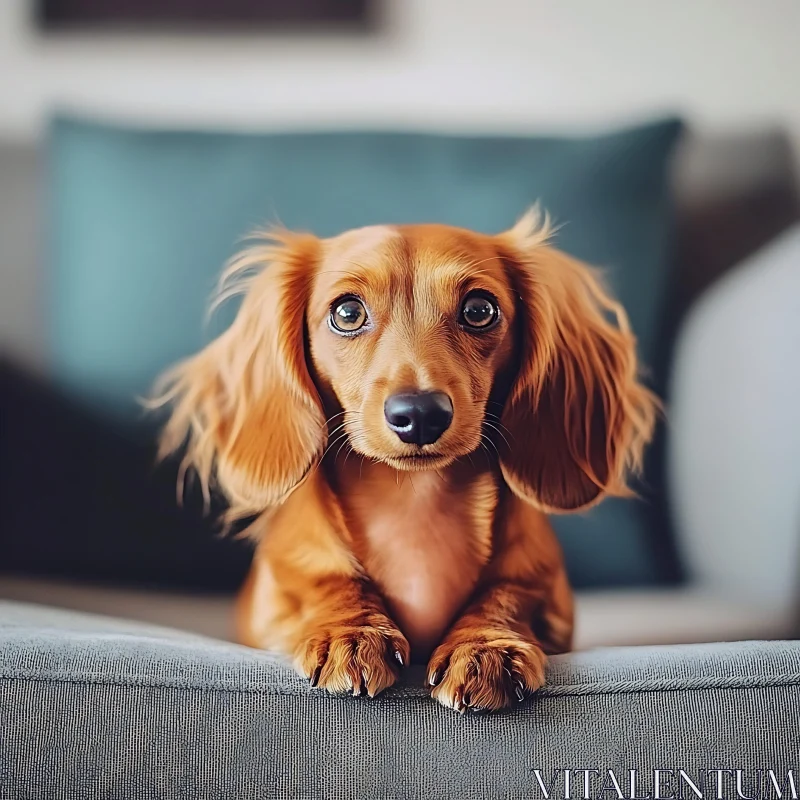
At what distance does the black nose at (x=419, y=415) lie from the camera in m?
0.73

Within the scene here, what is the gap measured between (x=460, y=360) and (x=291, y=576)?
27 centimetres

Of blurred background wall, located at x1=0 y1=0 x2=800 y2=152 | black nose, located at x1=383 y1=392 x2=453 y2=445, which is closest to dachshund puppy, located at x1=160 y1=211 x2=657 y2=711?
black nose, located at x1=383 y1=392 x2=453 y2=445

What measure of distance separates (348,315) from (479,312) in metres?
0.12

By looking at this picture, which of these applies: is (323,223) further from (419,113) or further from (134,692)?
(134,692)

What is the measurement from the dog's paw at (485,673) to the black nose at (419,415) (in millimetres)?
182

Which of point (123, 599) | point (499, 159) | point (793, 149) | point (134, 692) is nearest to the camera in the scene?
point (134, 692)

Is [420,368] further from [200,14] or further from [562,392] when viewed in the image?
[200,14]

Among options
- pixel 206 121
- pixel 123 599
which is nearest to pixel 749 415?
pixel 123 599

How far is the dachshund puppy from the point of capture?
767 mm

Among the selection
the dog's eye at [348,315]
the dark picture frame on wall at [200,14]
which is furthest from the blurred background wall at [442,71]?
the dog's eye at [348,315]

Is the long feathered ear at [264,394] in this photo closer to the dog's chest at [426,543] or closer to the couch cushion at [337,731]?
the dog's chest at [426,543]

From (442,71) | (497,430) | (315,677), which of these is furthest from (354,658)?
(442,71)

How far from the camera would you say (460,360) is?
30.6 inches

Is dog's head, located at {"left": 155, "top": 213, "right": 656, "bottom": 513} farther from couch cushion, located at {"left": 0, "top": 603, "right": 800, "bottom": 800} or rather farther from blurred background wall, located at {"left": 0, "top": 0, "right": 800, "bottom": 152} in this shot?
blurred background wall, located at {"left": 0, "top": 0, "right": 800, "bottom": 152}
